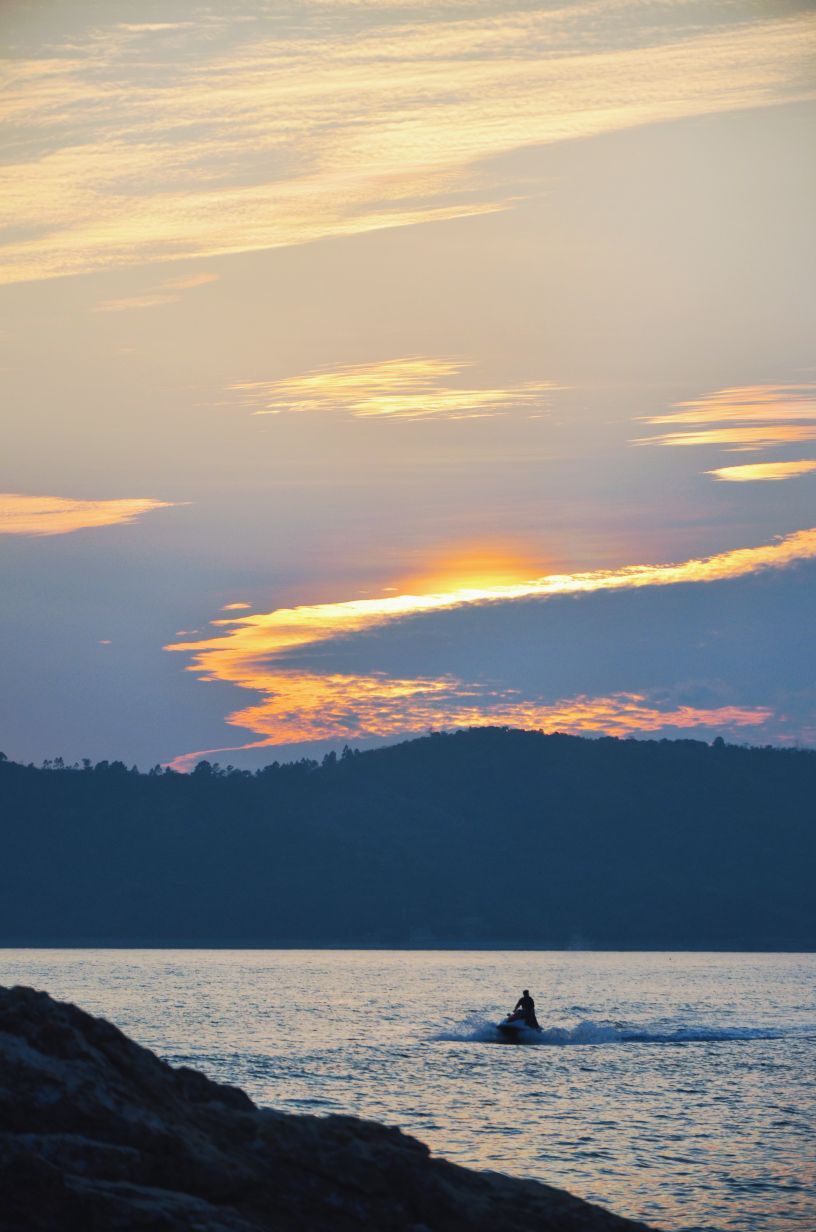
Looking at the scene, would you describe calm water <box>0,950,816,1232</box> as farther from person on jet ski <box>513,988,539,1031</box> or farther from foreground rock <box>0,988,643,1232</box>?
foreground rock <box>0,988,643,1232</box>

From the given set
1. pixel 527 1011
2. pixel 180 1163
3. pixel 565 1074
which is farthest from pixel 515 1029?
pixel 180 1163

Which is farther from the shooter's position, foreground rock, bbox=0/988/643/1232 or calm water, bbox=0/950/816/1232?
calm water, bbox=0/950/816/1232

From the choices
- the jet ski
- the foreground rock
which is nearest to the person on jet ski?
the jet ski

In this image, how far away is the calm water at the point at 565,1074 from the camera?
115 ft

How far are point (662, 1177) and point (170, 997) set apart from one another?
76.5 metres

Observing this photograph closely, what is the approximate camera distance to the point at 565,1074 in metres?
60.1

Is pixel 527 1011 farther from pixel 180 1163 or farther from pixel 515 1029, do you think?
pixel 180 1163

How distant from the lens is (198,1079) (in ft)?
76.8

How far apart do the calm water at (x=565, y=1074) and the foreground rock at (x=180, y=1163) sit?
30.1ft

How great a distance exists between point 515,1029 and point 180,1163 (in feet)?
181

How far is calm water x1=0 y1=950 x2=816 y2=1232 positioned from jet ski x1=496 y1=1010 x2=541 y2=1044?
2.06 ft

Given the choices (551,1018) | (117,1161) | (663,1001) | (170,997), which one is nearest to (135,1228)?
(117,1161)

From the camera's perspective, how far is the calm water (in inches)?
1380

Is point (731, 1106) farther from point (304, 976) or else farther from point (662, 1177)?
point (304, 976)
